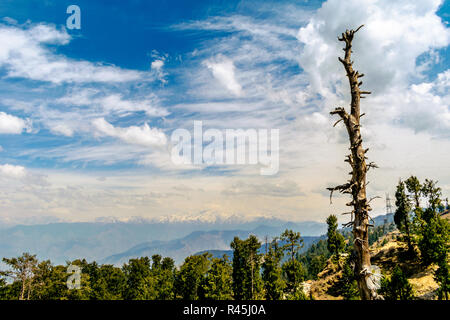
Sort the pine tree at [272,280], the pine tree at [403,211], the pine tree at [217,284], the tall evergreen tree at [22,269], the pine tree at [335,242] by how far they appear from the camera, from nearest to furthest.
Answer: the pine tree at [217,284], the tall evergreen tree at [22,269], the pine tree at [272,280], the pine tree at [403,211], the pine tree at [335,242]

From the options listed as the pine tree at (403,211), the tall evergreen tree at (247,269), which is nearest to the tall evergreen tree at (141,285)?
the tall evergreen tree at (247,269)

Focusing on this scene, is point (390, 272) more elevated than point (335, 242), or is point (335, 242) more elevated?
point (335, 242)

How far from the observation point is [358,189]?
5.89 metres

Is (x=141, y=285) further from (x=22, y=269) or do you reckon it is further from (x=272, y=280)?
(x=272, y=280)

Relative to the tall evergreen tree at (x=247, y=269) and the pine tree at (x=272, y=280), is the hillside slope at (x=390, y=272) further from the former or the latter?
the tall evergreen tree at (x=247, y=269)

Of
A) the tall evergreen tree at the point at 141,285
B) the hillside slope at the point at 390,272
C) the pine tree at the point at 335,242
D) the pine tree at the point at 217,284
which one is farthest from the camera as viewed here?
Answer: the tall evergreen tree at the point at 141,285

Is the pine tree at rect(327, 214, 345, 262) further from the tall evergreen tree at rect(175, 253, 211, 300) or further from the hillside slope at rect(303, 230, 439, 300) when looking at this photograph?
the tall evergreen tree at rect(175, 253, 211, 300)

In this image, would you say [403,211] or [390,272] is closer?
[390,272]

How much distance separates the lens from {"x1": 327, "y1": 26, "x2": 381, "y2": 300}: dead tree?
5750 millimetres

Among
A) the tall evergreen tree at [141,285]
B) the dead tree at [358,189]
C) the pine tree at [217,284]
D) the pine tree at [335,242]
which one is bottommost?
the tall evergreen tree at [141,285]

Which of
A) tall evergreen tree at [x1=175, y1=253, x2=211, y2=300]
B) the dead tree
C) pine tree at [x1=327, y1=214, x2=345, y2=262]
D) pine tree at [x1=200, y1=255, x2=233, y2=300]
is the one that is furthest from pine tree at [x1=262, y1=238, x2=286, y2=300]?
the dead tree

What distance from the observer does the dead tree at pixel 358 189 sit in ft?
18.9

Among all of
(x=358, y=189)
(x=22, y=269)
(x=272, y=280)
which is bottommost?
(x=272, y=280)

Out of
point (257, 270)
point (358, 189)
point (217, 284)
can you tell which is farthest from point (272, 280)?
point (358, 189)
